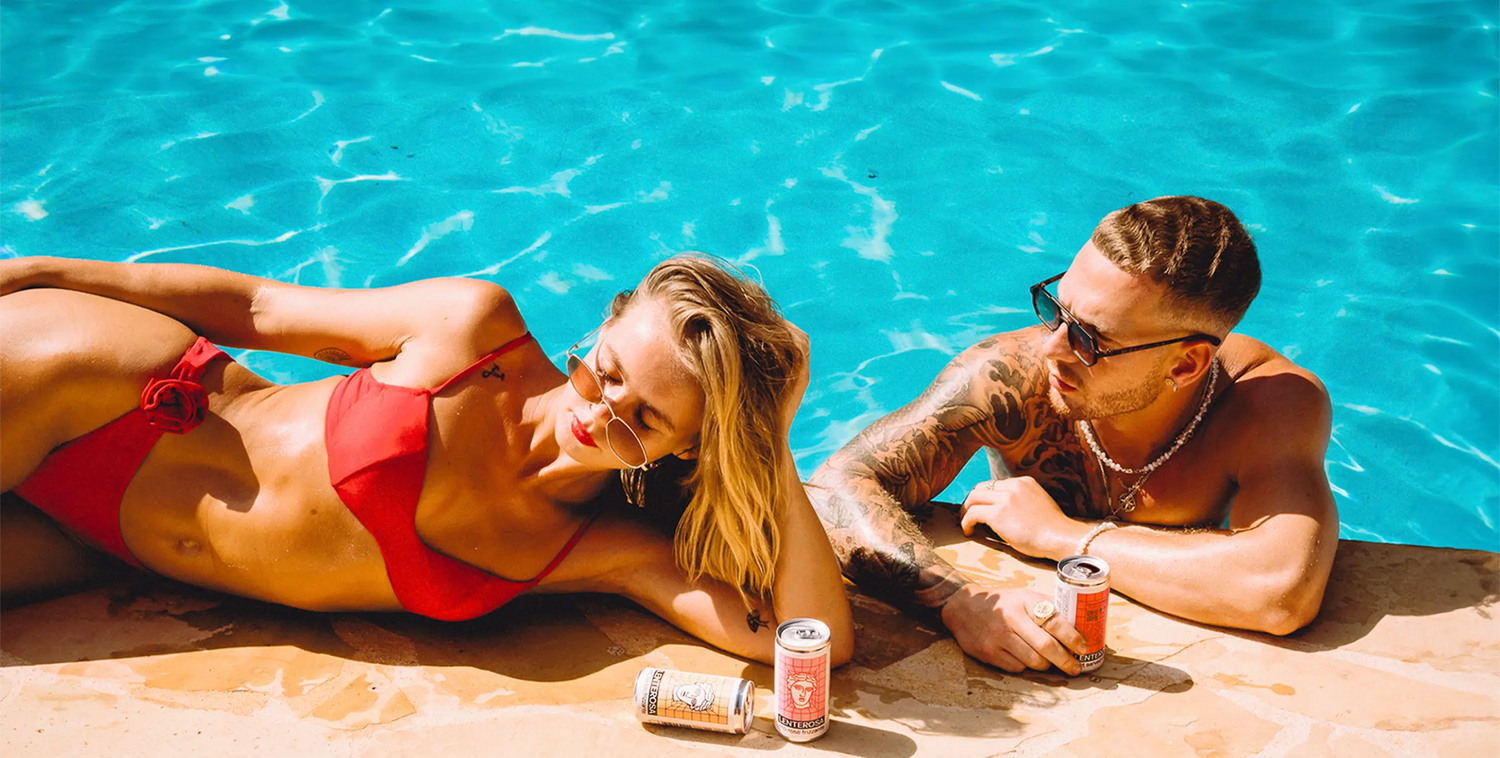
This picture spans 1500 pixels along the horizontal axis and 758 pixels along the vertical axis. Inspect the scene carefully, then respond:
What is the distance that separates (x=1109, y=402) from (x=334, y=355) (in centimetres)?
231

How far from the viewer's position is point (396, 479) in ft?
10.3

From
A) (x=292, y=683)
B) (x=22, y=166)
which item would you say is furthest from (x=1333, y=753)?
(x=22, y=166)

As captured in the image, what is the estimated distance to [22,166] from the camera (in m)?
6.99

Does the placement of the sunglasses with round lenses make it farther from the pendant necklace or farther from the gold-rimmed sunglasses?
the pendant necklace

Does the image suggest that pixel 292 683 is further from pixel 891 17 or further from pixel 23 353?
pixel 891 17

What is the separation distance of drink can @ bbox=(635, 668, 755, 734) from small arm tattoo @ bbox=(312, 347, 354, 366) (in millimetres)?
1245

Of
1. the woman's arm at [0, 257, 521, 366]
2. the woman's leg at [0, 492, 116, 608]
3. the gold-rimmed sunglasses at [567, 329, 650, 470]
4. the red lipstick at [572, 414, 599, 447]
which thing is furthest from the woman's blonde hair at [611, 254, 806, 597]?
the woman's leg at [0, 492, 116, 608]

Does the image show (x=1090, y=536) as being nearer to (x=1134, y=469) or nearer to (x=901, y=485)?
(x=1134, y=469)

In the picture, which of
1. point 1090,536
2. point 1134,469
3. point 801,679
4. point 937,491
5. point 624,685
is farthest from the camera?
point 937,491

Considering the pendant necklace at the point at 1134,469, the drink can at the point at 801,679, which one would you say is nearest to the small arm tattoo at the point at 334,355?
the drink can at the point at 801,679

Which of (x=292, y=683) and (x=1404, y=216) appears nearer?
(x=292, y=683)

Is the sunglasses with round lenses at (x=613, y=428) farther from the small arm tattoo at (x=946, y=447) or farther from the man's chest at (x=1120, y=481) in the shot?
the man's chest at (x=1120, y=481)

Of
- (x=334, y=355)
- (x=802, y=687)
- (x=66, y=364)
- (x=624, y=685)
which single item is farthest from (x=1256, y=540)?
(x=66, y=364)

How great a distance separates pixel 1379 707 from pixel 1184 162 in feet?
15.8
